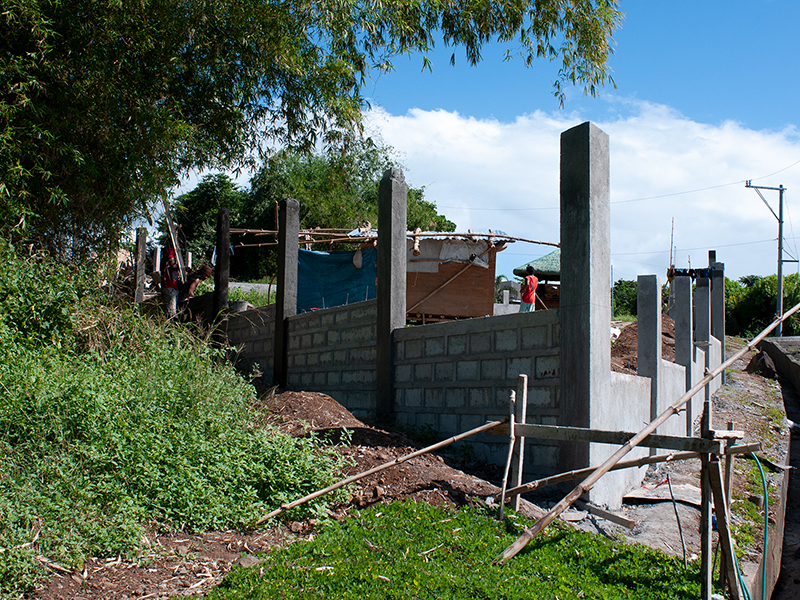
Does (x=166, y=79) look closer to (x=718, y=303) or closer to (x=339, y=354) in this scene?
(x=339, y=354)

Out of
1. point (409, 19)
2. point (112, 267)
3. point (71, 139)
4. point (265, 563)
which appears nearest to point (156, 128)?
point (71, 139)

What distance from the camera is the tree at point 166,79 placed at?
7.29 m

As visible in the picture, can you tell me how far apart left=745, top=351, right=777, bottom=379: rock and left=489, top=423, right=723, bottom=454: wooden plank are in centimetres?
1495

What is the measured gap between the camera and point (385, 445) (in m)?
6.43

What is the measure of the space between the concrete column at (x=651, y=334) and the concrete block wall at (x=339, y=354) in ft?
10.8

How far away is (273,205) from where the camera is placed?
97.0 ft

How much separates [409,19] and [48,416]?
7.19 metres

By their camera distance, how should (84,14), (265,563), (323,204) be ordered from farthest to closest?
1. (323,204)
2. (84,14)
3. (265,563)

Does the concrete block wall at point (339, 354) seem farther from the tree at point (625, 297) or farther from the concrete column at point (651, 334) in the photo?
the tree at point (625, 297)

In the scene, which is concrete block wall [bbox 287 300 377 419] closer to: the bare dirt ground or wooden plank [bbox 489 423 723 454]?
the bare dirt ground

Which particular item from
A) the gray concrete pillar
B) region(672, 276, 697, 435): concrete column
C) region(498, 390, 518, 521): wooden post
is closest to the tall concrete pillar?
the gray concrete pillar

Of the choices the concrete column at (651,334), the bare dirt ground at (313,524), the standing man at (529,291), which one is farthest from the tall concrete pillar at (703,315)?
the concrete column at (651,334)

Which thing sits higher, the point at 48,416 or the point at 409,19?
the point at 409,19

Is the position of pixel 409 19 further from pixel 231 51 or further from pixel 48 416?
pixel 48 416
